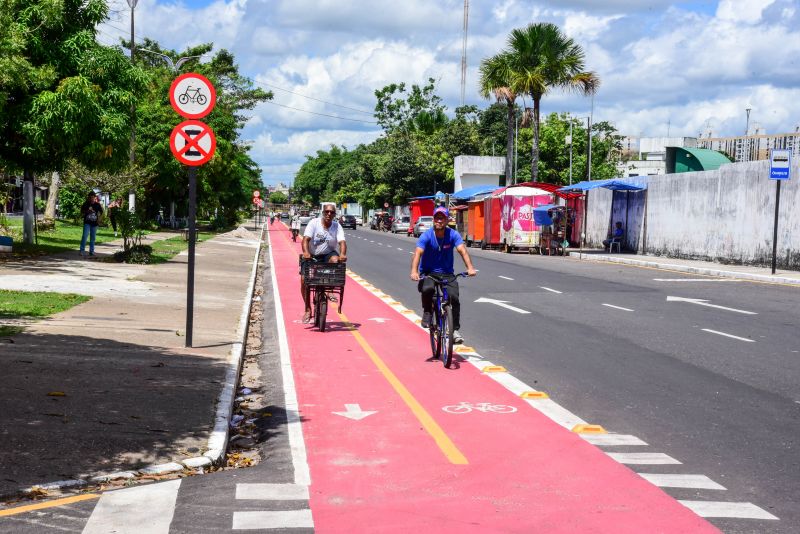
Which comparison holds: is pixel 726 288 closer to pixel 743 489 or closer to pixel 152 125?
pixel 743 489

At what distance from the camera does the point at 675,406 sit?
8758 millimetres

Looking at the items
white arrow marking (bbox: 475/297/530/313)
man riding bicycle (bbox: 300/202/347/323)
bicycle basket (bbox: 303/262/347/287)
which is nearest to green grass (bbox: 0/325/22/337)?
bicycle basket (bbox: 303/262/347/287)

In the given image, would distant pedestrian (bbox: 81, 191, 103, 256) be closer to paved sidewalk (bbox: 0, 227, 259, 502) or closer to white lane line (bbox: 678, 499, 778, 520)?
paved sidewalk (bbox: 0, 227, 259, 502)

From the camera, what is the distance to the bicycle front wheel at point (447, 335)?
10.8 meters

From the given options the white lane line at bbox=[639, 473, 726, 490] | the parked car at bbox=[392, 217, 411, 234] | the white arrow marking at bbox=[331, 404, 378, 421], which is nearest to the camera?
the white lane line at bbox=[639, 473, 726, 490]

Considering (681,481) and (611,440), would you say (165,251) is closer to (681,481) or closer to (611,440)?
(611,440)

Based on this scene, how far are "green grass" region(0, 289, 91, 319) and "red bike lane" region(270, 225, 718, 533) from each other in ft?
15.4

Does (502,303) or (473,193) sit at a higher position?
(473,193)

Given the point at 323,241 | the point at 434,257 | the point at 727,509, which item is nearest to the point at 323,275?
the point at 323,241

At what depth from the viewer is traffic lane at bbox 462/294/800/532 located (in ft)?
20.8

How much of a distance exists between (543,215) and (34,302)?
3063 centimetres

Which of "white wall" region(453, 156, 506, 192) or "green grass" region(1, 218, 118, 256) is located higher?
"white wall" region(453, 156, 506, 192)


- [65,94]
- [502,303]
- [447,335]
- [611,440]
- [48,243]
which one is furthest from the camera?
[48,243]

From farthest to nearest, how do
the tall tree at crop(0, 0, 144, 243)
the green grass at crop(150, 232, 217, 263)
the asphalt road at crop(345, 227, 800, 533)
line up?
the green grass at crop(150, 232, 217, 263), the tall tree at crop(0, 0, 144, 243), the asphalt road at crop(345, 227, 800, 533)
